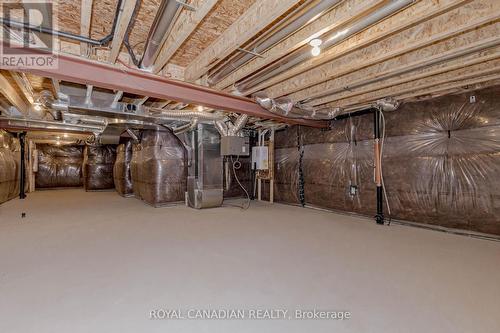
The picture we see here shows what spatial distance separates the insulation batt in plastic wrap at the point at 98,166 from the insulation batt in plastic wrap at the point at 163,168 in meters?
3.62

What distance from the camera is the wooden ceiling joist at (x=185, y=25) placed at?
1.63m

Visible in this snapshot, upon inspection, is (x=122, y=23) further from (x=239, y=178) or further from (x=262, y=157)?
(x=239, y=178)

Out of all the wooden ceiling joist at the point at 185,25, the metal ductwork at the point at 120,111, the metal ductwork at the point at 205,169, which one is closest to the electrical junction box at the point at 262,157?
the metal ductwork at the point at 205,169

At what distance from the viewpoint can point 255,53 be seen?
7.37ft

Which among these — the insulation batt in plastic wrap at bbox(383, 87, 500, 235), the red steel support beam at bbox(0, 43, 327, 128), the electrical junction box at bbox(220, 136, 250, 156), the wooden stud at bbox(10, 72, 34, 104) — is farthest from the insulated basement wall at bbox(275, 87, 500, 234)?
the wooden stud at bbox(10, 72, 34, 104)

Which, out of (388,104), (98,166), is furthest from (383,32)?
(98,166)

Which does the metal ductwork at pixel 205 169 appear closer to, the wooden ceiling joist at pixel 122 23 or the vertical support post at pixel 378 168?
the wooden ceiling joist at pixel 122 23

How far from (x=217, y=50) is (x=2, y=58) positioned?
5.75ft

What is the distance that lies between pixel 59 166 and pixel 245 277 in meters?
10.6

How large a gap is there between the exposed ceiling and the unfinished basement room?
17 mm

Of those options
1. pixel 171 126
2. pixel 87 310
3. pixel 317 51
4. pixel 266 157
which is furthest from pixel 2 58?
pixel 266 157

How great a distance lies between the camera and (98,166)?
27.2ft

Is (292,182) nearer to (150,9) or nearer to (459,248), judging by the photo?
(459,248)

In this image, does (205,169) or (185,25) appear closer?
(185,25)
